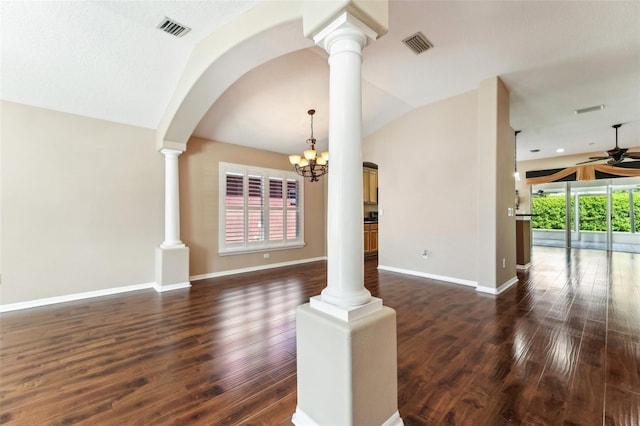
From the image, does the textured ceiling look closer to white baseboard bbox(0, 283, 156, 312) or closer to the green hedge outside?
white baseboard bbox(0, 283, 156, 312)

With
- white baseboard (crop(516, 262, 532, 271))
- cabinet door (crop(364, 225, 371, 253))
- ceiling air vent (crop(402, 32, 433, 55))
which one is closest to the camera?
ceiling air vent (crop(402, 32, 433, 55))

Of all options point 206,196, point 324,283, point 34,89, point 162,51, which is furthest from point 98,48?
point 324,283

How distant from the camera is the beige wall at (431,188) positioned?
4469mm

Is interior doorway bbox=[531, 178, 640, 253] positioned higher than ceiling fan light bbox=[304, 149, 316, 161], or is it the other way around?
ceiling fan light bbox=[304, 149, 316, 161]

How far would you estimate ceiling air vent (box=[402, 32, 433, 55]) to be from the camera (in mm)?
3166

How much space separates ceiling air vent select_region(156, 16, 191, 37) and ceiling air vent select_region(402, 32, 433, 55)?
2.54 metres

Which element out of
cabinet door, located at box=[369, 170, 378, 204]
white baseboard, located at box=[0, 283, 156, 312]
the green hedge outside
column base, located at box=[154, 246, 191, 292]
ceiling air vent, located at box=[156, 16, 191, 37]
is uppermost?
ceiling air vent, located at box=[156, 16, 191, 37]

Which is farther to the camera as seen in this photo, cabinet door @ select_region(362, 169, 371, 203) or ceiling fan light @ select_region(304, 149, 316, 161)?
cabinet door @ select_region(362, 169, 371, 203)

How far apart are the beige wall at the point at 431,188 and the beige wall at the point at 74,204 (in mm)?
4441

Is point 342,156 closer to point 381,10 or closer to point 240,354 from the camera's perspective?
point 381,10

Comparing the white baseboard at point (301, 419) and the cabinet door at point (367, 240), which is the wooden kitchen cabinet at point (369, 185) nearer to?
the cabinet door at point (367, 240)

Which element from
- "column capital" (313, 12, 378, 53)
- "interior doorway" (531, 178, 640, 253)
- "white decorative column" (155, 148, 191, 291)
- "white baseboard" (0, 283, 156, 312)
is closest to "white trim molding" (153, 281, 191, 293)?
"white decorative column" (155, 148, 191, 291)

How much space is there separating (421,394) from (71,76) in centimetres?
504

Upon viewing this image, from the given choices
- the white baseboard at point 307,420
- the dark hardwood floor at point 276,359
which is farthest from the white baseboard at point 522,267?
the white baseboard at point 307,420
